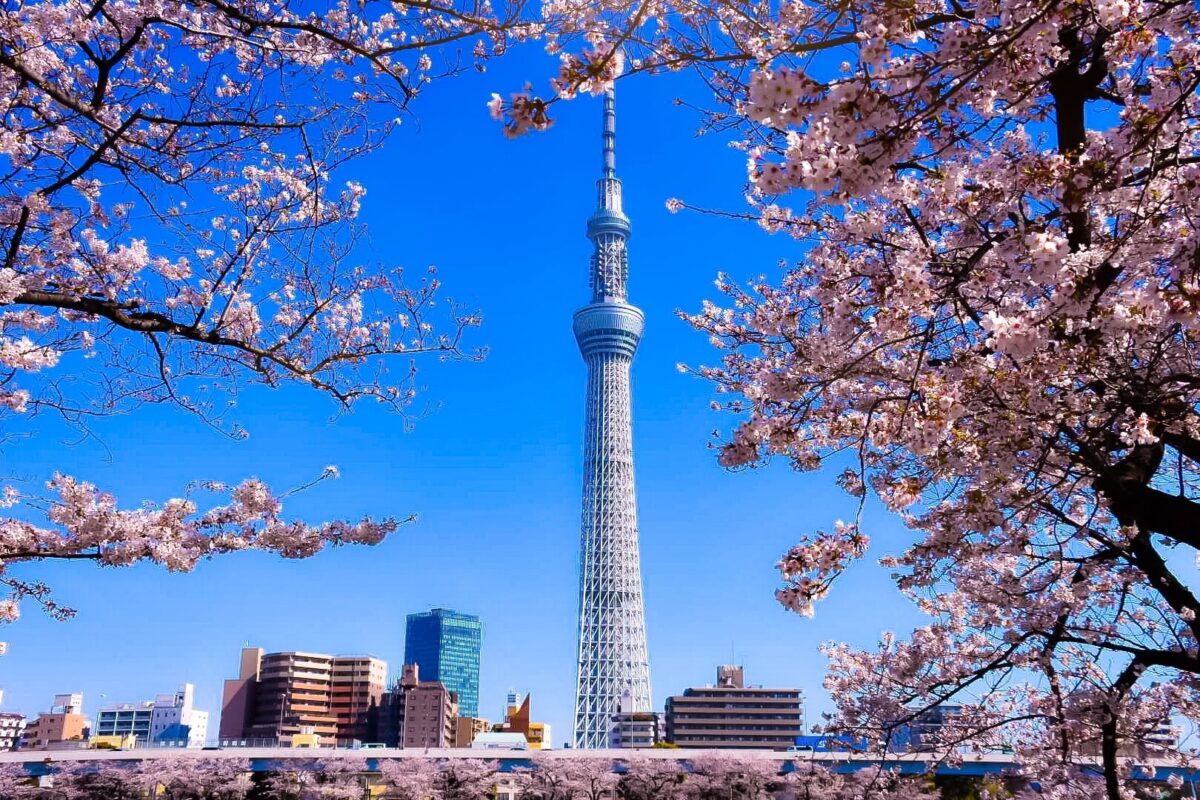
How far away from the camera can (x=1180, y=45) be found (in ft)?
12.1

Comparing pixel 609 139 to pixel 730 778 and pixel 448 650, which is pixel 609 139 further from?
pixel 448 650

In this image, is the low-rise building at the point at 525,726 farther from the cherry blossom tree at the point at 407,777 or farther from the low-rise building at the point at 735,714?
the cherry blossom tree at the point at 407,777

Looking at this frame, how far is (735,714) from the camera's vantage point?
77875 mm

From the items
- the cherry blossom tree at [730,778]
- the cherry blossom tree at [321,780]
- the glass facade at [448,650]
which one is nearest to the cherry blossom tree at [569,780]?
the cherry blossom tree at [730,778]

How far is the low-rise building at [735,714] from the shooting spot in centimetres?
7669

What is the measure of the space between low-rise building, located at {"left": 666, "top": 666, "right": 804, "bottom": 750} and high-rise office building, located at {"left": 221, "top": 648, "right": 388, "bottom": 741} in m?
26.9

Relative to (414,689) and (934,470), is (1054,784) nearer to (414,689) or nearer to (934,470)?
(934,470)

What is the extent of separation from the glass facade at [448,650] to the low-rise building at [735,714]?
113 m

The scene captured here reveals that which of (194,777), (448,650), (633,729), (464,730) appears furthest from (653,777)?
(448,650)

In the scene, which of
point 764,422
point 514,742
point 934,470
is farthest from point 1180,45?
point 514,742

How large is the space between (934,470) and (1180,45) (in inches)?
78.1

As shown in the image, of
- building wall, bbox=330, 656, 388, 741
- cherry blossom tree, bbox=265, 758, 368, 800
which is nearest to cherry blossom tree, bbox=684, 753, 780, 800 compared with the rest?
cherry blossom tree, bbox=265, 758, 368, 800

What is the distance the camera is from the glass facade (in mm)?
183250

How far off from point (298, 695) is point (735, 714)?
35807 millimetres
